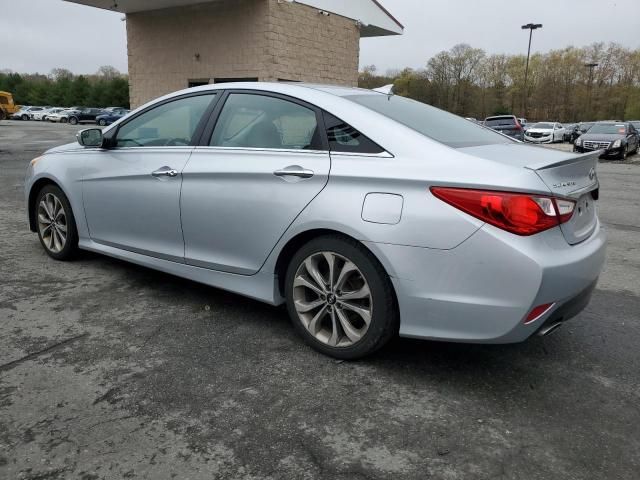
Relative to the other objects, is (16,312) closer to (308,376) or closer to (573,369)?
(308,376)

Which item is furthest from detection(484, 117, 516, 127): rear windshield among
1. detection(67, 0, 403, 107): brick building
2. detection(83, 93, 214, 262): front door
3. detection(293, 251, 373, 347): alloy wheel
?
detection(293, 251, 373, 347): alloy wheel

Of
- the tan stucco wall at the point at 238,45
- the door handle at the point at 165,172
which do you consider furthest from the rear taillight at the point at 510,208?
the tan stucco wall at the point at 238,45

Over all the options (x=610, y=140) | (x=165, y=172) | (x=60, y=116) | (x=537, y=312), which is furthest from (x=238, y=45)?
(x=60, y=116)

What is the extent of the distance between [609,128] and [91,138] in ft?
77.6

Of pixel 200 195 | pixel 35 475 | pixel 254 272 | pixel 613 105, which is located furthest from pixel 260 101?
pixel 613 105

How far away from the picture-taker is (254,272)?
131 inches

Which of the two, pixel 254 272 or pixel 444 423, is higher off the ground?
pixel 254 272

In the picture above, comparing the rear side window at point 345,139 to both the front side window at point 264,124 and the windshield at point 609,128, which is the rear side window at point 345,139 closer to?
the front side window at point 264,124

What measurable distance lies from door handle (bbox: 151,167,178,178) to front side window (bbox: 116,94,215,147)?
0.20m

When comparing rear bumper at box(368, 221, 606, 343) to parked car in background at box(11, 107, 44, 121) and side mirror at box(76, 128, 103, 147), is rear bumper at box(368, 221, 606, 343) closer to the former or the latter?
side mirror at box(76, 128, 103, 147)

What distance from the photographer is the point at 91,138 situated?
4.36 meters

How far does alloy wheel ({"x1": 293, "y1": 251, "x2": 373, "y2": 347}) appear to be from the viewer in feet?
9.52

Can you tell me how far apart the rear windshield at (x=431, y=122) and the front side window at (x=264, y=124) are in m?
0.33

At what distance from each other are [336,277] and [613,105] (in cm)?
8057
